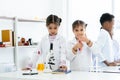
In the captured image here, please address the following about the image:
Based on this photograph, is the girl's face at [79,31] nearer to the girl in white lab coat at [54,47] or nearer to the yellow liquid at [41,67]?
the girl in white lab coat at [54,47]

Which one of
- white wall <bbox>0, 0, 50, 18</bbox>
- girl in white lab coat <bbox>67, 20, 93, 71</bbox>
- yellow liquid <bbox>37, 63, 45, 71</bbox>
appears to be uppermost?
white wall <bbox>0, 0, 50, 18</bbox>

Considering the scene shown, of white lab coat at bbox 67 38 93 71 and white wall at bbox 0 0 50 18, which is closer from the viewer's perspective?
white lab coat at bbox 67 38 93 71

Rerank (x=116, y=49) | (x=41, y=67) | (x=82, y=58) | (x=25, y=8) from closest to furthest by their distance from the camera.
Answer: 1. (x=41, y=67)
2. (x=82, y=58)
3. (x=116, y=49)
4. (x=25, y=8)

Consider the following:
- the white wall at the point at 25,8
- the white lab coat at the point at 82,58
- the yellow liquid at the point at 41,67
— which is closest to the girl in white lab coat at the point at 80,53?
the white lab coat at the point at 82,58

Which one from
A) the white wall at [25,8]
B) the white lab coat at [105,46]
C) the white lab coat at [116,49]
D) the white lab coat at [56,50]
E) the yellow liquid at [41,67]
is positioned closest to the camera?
the yellow liquid at [41,67]

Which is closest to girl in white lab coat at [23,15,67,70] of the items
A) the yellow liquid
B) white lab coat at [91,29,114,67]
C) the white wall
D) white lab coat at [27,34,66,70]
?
white lab coat at [27,34,66,70]

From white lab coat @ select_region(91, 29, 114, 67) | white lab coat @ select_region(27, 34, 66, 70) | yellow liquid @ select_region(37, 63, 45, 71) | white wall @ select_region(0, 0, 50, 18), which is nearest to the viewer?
yellow liquid @ select_region(37, 63, 45, 71)

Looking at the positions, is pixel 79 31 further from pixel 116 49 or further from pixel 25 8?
pixel 25 8

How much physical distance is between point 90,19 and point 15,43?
1806 millimetres

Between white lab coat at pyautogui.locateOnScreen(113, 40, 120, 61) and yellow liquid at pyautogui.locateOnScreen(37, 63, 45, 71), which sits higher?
white lab coat at pyautogui.locateOnScreen(113, 40, 120, 61)

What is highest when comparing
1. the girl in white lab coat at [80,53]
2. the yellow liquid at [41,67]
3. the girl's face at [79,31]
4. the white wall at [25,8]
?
the white wall at [25,8]

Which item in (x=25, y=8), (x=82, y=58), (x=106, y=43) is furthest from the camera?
(x=25, y=8)

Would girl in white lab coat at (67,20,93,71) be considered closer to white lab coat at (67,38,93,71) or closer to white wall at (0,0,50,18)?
white lab coat at (67,38,93,71)

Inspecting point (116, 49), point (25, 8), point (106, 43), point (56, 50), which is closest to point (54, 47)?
point (56, 50)
